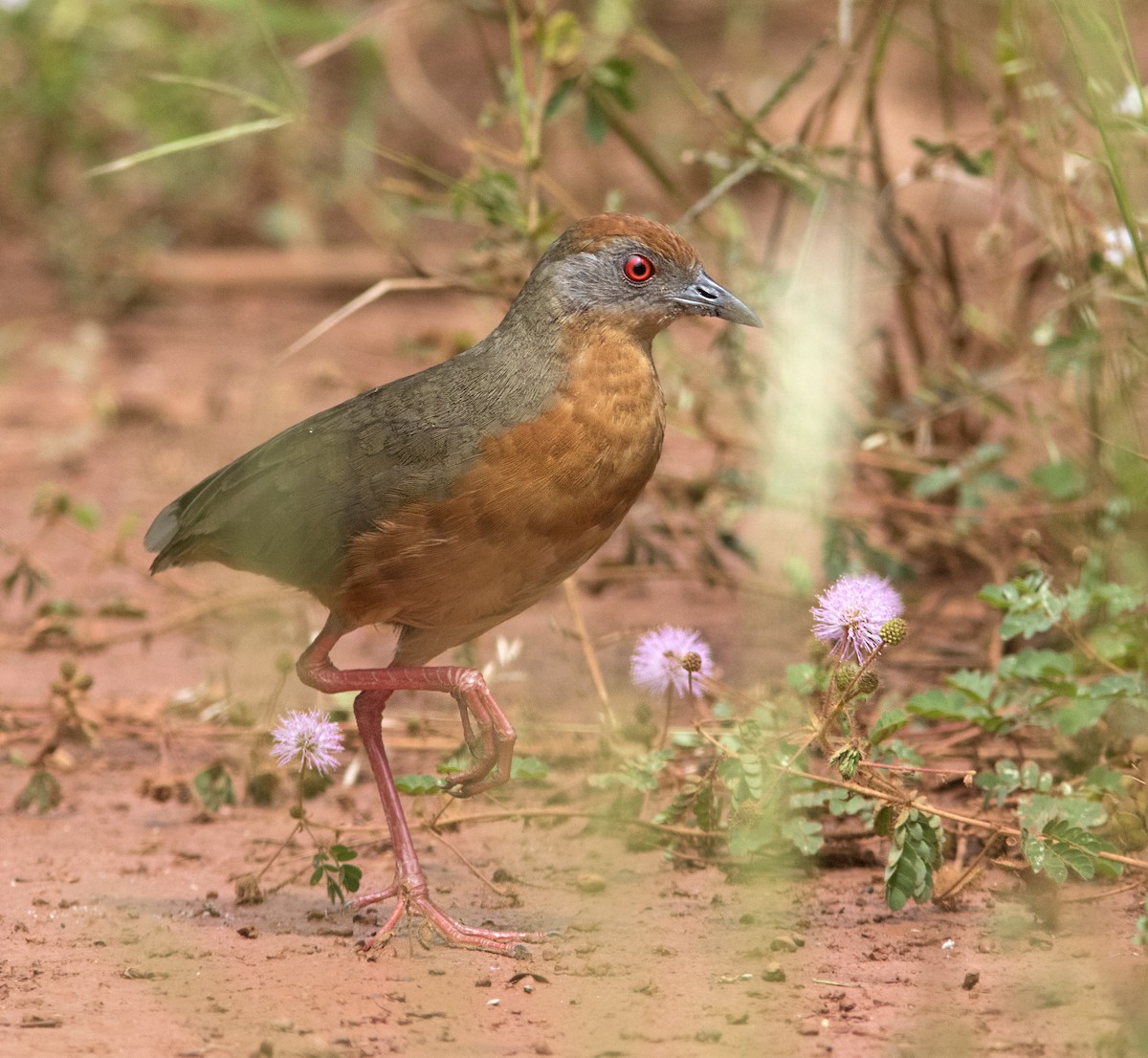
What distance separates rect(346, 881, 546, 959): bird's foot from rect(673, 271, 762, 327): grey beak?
1.52 metres

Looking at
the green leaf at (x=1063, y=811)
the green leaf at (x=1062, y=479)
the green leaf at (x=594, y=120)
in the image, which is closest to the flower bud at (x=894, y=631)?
the green leaf at (x=1063, y=811)

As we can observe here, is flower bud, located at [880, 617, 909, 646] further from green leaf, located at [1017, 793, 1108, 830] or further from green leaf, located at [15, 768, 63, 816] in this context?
green leaf, located at [15, 768, 63, 816]

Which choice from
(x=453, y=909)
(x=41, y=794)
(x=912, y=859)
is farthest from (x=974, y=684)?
(x=41, y=794)

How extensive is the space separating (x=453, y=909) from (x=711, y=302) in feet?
5.21

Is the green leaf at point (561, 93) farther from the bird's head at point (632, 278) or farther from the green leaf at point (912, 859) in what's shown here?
the green leaf at point (912, 859)

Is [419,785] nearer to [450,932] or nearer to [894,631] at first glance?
[450,932]

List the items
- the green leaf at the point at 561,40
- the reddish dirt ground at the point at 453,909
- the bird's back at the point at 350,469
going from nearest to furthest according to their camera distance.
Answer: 1. the reddish dirt ground at the point at 453,909
2. the bird's back at the point at 350,469
3. the green leaf at the point at 561,40

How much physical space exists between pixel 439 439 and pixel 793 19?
8.47 meters

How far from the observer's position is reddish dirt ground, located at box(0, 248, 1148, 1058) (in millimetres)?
3135

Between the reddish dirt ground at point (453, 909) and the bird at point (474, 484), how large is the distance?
0.94 ft

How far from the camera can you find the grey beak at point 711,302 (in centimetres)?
398

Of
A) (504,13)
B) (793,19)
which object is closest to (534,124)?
(504,13)

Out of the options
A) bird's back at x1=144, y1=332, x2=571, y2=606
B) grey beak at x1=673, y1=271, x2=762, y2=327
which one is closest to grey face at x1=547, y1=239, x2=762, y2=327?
grey beak at x1=673, y1=271, x2=762, y2=327

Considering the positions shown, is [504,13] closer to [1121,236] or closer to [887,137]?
[1121,236]
